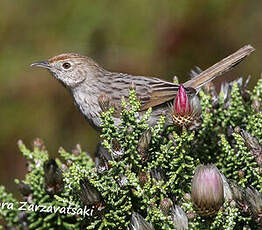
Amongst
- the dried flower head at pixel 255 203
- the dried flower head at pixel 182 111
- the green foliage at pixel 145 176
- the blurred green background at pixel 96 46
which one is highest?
the blurred green background at pixel 96 46

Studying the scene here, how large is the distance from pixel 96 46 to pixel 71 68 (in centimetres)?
170

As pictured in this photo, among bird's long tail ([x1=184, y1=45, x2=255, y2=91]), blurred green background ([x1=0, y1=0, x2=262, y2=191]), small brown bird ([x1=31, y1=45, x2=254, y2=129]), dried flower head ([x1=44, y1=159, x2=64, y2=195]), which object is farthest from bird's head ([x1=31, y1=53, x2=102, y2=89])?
dried flower head ([x1=44, y1=159, x2=64, y2=195])

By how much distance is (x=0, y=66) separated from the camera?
19.4 feet

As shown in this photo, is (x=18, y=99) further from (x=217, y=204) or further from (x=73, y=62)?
(x=217, y=204)

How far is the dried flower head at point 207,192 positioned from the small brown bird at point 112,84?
4.71 feet

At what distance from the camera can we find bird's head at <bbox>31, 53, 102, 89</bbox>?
4.21m

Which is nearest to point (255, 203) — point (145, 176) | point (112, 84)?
point (145, 176)

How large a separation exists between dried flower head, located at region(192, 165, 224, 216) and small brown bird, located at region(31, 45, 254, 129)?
1.43 m

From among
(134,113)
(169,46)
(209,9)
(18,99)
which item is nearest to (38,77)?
(18,99)

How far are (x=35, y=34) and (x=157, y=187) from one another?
4.34 m

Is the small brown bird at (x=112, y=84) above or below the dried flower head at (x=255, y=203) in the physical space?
above

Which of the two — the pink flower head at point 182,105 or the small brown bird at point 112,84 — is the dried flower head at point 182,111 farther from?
the small brown bird at point 112,84

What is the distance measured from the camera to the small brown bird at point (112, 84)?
11.9 feet

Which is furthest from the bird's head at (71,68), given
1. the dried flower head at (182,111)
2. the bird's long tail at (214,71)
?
the dried flower head at (182,111)
